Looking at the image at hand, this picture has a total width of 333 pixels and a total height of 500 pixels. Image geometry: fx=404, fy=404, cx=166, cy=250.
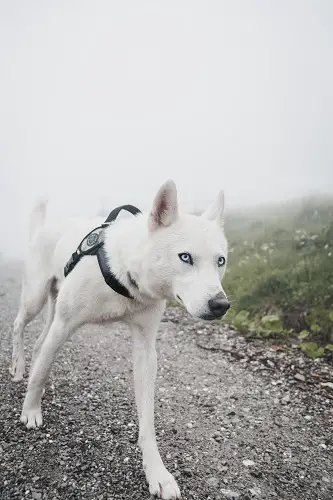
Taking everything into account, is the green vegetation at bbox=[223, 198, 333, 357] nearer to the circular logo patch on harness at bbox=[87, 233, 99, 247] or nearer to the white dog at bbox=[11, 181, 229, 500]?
the white dog at bbox=[11, 181, 229, 500]

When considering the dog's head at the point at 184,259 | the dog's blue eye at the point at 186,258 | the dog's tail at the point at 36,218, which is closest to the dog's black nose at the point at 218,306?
the dog's head at the point at 184,259

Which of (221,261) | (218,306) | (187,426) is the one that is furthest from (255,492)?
(221,261)

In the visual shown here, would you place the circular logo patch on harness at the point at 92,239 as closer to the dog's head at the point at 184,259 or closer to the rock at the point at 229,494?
the dog's head at the point at 184,259

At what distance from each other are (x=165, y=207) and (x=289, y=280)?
15.9ft

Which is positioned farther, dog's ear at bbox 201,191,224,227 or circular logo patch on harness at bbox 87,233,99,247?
circular logo patch on harness at bbox 87,233,99,247

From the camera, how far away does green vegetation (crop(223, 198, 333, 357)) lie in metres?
6.29

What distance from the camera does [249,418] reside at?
14.0 ft

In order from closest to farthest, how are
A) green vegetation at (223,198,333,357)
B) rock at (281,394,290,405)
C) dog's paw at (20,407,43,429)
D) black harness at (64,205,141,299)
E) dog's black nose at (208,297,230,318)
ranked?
dog's black nose at (208,297,230,318) → black harness at (64,205,141,299) → dog's paw at (20,407,43,429) → rock at (281,394,290,405) → green vegetation at (223,198,333,357)

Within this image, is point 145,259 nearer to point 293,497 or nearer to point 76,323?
point 76,323

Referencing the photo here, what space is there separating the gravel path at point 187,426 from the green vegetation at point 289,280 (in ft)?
1.93

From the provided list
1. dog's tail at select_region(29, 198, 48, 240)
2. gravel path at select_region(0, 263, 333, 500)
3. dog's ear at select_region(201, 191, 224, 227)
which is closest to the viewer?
gravel path at select_region(0, 263, 333, 500)

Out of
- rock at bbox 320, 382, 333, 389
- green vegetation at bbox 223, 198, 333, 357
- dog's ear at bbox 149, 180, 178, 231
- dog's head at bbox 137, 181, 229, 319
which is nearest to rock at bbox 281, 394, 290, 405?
rock at bbox 320, 382, 333, 389

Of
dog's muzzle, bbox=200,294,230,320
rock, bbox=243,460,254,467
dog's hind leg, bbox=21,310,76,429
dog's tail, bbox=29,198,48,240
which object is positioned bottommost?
rock, bbox=243,460,254,467

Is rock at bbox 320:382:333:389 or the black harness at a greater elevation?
the black harness
